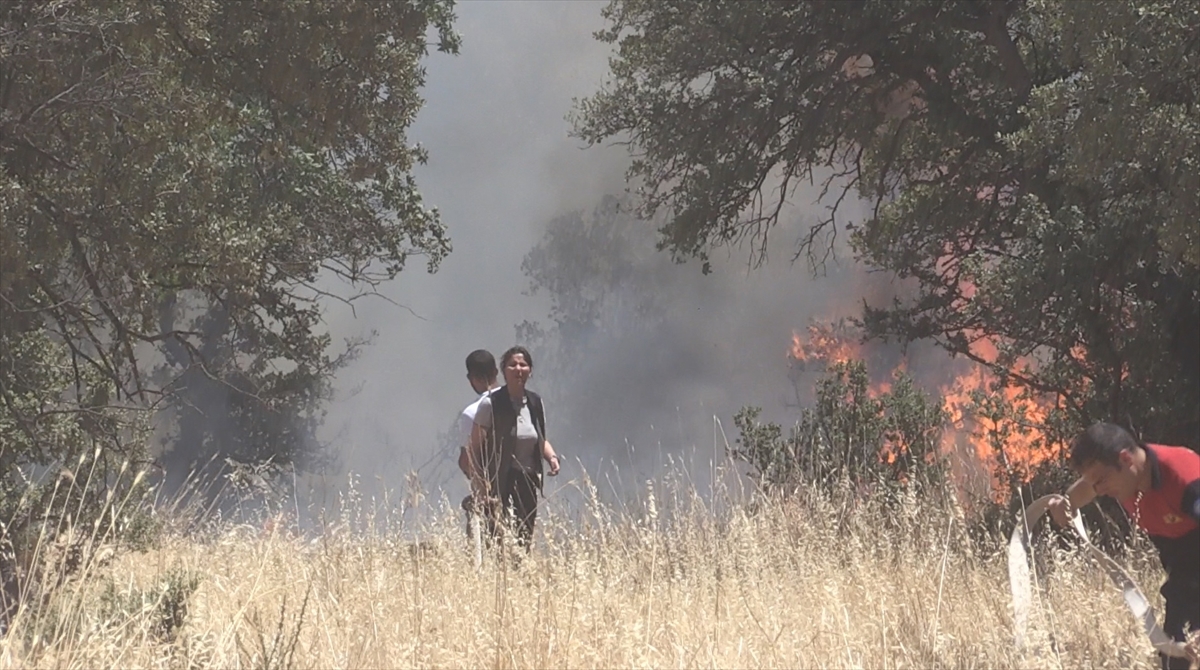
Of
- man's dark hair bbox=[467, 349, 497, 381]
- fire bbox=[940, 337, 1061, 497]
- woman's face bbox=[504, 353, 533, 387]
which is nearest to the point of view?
woman's face bbox=[504, 353, 533, 387]

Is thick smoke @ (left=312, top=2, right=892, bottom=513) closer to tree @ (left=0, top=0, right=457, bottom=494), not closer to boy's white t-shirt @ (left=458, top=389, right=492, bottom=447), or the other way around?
tree @ (left=0, top=0, right=457, bottom=494)

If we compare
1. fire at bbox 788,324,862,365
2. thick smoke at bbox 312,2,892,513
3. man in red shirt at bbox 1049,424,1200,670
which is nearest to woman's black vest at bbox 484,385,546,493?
man in red shirt at bbox 1049,424,1200,670

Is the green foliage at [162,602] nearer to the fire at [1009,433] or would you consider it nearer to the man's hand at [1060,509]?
the man's hand at [1060,509]

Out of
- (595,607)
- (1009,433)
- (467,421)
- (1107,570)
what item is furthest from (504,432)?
(1009,433)

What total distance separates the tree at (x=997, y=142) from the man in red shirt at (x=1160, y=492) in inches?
97.9

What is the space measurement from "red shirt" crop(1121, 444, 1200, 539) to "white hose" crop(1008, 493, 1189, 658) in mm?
268

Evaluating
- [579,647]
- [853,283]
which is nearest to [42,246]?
[579,647]

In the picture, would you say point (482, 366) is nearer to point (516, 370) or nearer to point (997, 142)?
point (516, 370)

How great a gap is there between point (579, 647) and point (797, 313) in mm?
25537

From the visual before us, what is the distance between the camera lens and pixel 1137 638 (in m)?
4.99

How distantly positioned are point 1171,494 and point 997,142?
693 centimetres

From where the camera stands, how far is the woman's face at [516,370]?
6949 millimetres

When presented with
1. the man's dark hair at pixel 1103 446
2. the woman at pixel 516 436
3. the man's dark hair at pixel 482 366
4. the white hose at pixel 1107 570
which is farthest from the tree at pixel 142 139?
the man's dark hair at pixel 1103 446

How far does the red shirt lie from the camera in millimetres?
4500
